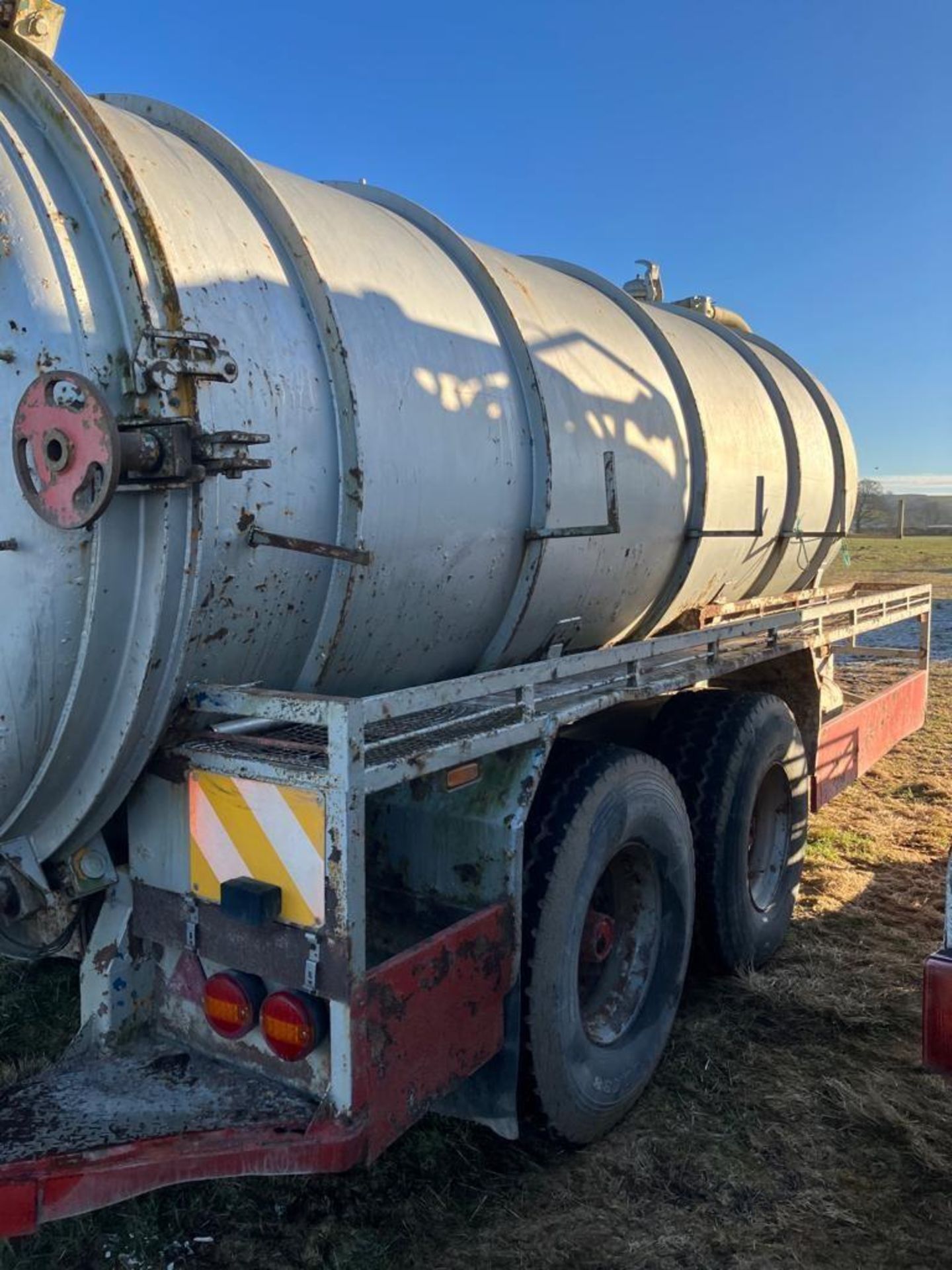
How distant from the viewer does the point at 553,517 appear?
11.6 ft

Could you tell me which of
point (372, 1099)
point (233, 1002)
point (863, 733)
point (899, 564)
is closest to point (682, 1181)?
point (372, 1099)

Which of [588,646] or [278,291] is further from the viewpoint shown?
[588,646]

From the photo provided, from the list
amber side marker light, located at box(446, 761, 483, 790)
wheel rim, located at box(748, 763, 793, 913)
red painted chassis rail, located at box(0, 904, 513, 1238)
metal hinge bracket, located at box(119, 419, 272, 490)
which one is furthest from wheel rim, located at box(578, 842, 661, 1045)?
metal hinge bracket, located at box(119, 419, 272, 490)

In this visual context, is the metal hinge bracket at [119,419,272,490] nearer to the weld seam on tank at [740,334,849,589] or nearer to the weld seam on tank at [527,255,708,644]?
the weld seam on tank at [527,255,708,644]

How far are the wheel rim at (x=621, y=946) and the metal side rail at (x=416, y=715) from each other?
0.65 meters

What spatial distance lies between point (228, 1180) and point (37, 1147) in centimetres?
101

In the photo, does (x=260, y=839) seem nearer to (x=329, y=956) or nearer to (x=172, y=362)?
(x=329, y=956)

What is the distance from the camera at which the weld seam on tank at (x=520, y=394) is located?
11.4 feet

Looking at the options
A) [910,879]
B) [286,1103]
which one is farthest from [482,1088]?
[910,879]

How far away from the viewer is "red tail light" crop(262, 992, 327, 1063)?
2.36 metres

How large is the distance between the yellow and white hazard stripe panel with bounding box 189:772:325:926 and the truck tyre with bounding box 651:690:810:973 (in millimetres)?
2314

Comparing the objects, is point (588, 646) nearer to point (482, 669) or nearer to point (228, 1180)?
point (482, 669)

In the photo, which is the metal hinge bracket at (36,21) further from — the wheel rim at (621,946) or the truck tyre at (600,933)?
the wheel rim at (621,946)

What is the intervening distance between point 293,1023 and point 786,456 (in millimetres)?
4303
